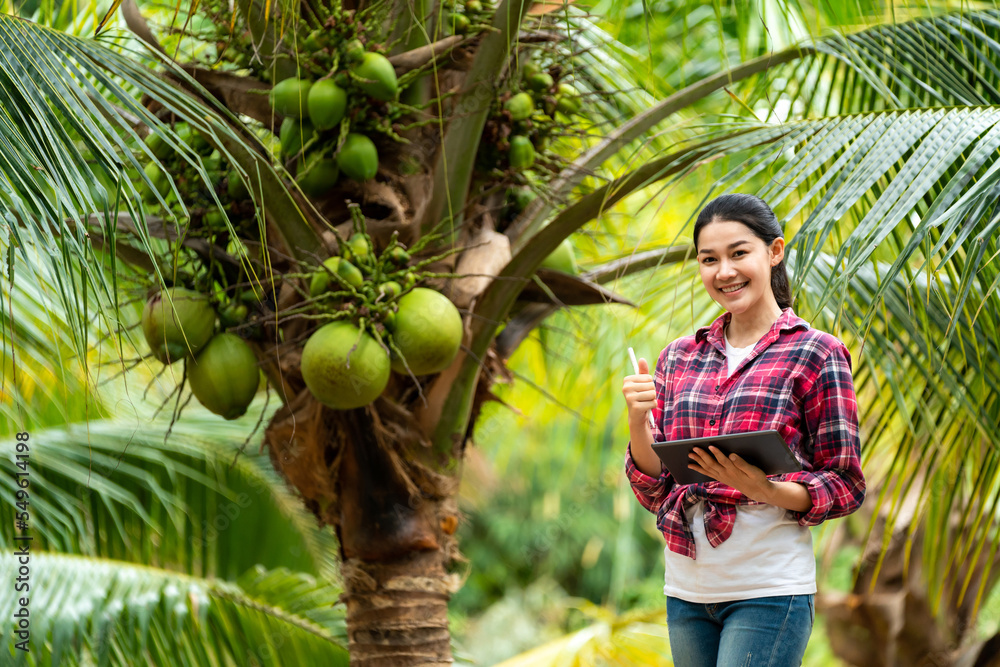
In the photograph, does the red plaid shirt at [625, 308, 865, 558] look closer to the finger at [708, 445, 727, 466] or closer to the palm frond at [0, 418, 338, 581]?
the finger at [708, 445, 727, 466]

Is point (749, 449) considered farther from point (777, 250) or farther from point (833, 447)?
point (777, 250)

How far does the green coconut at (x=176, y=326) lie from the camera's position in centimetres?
187

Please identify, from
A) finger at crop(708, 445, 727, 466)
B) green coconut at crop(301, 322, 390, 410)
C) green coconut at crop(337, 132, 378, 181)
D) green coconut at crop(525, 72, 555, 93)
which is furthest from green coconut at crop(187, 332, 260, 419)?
finger at crop(708, 445, 727, 466)

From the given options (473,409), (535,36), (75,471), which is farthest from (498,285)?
(75,471)

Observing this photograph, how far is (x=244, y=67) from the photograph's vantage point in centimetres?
211

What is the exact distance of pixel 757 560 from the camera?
1.32 metres

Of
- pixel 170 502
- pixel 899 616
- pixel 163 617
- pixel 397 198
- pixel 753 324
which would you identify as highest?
pixel 397 198

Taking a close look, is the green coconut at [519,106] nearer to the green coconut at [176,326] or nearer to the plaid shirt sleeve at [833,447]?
the green coconut at [176,326]

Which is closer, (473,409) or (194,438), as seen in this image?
(473,409)

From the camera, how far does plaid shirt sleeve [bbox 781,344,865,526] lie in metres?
1.28

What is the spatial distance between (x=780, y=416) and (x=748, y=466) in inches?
5.7

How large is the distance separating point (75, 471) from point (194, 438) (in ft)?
2.15

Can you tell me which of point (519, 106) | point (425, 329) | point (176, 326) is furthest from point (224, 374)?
point (519, 106)

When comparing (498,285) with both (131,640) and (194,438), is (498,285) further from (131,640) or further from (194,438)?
(194,438)
